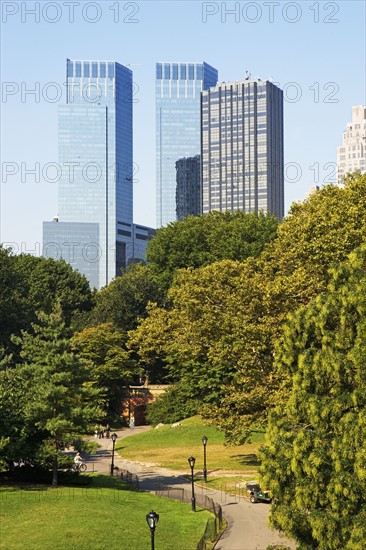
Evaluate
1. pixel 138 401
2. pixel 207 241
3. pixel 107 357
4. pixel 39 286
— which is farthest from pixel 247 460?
pixel 39 286

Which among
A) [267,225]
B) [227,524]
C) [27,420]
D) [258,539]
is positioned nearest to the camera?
[258,539]

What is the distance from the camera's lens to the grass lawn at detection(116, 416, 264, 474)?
5884 centimetres

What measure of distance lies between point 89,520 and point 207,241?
207 ft

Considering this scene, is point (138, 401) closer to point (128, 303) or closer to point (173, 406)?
point (173, 406)

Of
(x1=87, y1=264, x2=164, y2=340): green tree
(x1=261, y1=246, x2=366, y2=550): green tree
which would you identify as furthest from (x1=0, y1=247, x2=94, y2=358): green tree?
(x1=261, y1=246, x2=366, y2=550): green tree

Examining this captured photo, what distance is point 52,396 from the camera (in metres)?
45.7

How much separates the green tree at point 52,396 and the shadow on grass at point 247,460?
15.0m

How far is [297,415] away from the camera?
30.8 meters

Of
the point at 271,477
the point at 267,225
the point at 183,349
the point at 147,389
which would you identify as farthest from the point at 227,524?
the point at 267,225

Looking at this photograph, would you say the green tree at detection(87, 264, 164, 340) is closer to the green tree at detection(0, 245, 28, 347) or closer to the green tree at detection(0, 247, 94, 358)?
the green tree at detection(0, 247, 94, 358)

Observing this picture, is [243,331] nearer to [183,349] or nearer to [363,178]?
[183,349]

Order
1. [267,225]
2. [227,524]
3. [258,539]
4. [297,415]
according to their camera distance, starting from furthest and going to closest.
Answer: [267,225] → [227,524] → [258,539] → [297,415]

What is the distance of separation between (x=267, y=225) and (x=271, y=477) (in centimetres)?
7112

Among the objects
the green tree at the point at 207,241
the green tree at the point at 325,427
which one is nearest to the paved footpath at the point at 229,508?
the green tree at the point at 325,427
